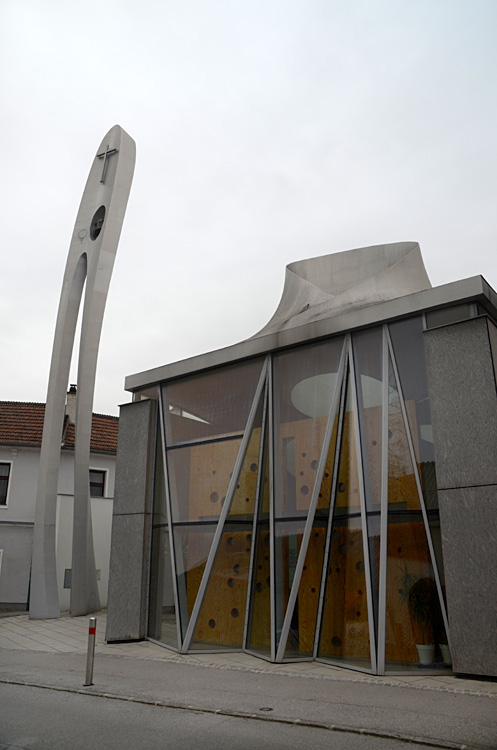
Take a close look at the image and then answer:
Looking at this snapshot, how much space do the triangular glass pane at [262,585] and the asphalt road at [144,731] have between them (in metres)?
4.54

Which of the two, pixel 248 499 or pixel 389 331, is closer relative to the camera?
pixel 389 331

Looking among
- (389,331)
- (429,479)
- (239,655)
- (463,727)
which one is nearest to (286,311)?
(389,331)

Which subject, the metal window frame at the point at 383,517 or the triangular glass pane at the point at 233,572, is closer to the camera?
the metal window frame at the point at 383,517

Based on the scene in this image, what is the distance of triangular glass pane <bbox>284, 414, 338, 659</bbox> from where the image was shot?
11.5m

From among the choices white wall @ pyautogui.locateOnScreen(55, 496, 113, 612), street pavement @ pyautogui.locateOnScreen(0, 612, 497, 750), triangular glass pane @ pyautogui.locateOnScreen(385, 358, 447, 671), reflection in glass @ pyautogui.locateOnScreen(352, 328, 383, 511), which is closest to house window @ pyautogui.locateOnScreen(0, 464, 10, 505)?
white wall @ pyautogui.locateOnScreen(55, 496, 113, 612)

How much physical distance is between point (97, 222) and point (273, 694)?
18862 millimetres

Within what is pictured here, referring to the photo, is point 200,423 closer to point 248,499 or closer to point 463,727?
point 248,499

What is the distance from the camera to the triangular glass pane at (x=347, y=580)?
10.7 meters

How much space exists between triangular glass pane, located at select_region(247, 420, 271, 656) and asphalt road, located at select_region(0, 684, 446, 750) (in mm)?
4538

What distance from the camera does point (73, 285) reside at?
75.1 ft

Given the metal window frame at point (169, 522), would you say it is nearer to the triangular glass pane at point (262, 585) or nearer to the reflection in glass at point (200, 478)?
the reflection in glass at point (200, 478)

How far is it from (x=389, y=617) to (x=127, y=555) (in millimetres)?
6816

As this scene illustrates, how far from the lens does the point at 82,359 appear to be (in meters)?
21.3

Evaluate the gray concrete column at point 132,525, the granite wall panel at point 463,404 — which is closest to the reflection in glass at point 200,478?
the gray concrete column at point 132,525
